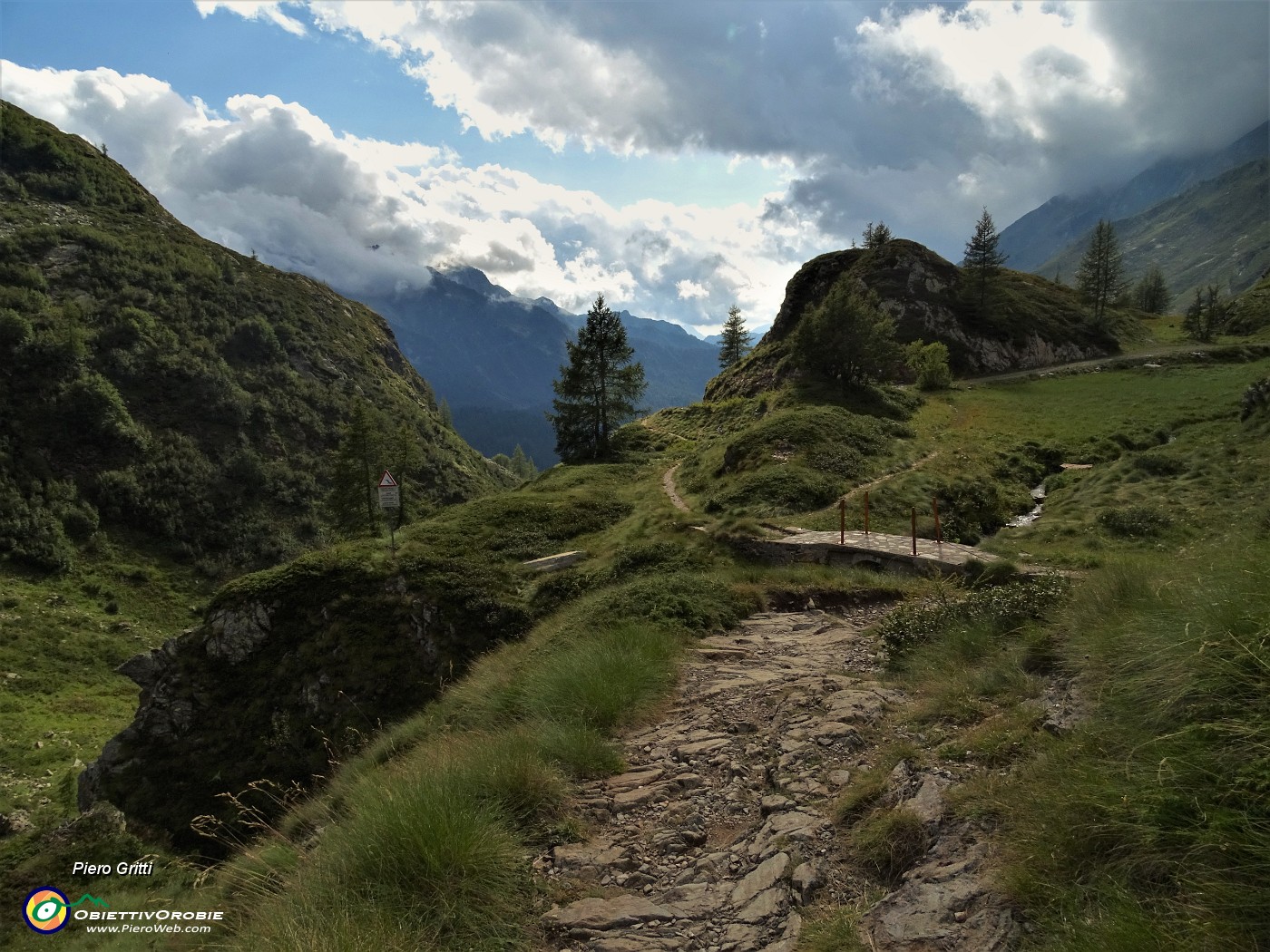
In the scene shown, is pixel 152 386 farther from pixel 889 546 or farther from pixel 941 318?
pixel 889 546

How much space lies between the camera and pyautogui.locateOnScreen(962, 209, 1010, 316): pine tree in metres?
63.7

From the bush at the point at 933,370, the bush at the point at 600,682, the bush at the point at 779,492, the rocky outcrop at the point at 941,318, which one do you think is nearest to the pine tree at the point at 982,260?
the rocky outcrop at the point at 941,318

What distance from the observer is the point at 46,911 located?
6859 mm

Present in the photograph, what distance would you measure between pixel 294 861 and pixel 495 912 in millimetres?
2428

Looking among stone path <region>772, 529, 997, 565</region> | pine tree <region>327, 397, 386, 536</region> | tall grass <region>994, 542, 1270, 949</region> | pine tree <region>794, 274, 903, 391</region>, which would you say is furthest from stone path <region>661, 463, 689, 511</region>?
tall grass <region>994, 542, 1270, 949</region>

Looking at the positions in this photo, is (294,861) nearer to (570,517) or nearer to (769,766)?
(769,766)

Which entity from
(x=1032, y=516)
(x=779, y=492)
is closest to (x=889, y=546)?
(x=779, y=492)

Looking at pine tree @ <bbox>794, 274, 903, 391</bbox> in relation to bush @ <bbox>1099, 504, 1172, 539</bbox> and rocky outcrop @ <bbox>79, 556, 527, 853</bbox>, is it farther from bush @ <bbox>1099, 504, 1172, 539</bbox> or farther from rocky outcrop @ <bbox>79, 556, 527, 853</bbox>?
rocky outcrop @ <bbox>79, 556, 527, 853</bbox>

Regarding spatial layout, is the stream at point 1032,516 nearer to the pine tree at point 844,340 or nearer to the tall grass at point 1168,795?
the tall grass at point 1168,795

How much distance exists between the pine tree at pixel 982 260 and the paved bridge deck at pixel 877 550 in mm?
57401

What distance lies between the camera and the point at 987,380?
53125mm

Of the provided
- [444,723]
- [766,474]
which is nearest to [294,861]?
[444,723]

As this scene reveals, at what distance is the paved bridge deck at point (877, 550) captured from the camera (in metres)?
13.4

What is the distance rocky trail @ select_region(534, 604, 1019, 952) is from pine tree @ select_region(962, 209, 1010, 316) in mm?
67670
